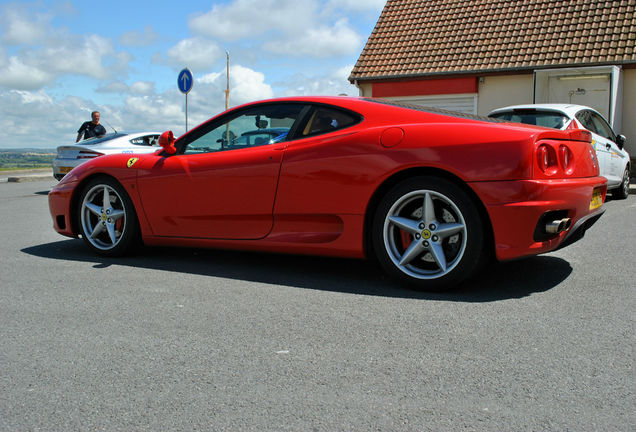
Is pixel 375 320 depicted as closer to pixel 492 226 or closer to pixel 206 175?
pixel 492 226

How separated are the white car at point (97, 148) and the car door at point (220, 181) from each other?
25.7 ft

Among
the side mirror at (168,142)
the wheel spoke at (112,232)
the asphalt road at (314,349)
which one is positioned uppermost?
the side mirror at (168,142)

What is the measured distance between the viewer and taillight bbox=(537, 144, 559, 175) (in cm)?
396

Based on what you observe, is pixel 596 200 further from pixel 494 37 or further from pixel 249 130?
pixel 494 37

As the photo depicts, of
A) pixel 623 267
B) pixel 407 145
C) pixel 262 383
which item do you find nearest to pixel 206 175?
pixel 407 145

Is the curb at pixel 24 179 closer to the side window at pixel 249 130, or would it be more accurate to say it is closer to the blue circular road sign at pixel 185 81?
the blue circular road sign at pixel 185 81

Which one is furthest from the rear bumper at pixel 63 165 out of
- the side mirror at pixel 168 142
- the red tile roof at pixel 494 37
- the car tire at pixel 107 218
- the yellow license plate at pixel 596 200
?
the yellow license plate at pixel 596 200

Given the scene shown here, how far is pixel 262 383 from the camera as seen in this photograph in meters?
2.70

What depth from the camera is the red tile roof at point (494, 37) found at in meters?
16.8

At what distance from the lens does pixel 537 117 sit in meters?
9.27

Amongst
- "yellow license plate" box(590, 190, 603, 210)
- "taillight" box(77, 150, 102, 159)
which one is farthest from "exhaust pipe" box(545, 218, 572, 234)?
"taillight" box(77, 150, 102, 159)

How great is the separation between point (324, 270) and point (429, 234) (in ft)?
3.69

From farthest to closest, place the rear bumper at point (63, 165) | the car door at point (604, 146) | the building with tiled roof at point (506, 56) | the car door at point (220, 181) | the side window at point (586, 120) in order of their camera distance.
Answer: the building with tiled roof at point (506, 56) < the rear bumper at point (63, 165) < the car door at point (604, 146) < the side window at point (586, 120) < the car door at point (220, 181)

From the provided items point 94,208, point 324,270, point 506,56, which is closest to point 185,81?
point 506,56
